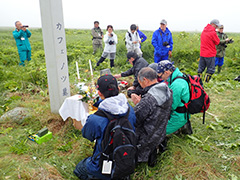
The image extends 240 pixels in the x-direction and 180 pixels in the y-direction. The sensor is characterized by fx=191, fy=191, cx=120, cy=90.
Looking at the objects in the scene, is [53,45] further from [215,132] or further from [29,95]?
[215,132]

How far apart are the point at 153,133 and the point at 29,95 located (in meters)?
4.10

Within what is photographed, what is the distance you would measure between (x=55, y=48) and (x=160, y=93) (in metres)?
2.52

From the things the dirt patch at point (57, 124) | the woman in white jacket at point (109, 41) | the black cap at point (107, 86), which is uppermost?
the woman in white jacket at point (109, 41)

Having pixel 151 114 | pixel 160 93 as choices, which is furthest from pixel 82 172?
pixel 160 93

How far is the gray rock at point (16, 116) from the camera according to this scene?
13.9 feet

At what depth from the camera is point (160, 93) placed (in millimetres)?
2596

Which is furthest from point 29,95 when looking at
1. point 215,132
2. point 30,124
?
Answer: point 215,132

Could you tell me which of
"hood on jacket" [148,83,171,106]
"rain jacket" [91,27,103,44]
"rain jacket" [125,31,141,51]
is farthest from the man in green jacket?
"rain jacket" [91,27,103,44]

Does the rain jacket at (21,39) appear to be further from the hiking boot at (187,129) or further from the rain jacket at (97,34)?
the hiking boot at (187,129)

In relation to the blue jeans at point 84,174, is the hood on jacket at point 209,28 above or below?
above

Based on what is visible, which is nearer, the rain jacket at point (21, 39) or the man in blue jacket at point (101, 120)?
the man in blue jacket at point (101, 120)

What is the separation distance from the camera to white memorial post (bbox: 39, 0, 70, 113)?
3.81m

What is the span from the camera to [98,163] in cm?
232

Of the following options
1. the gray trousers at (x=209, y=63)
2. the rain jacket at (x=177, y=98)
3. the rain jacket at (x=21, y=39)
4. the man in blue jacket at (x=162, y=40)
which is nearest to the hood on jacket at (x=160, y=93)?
the rain jacket at (x=177, y=98)
